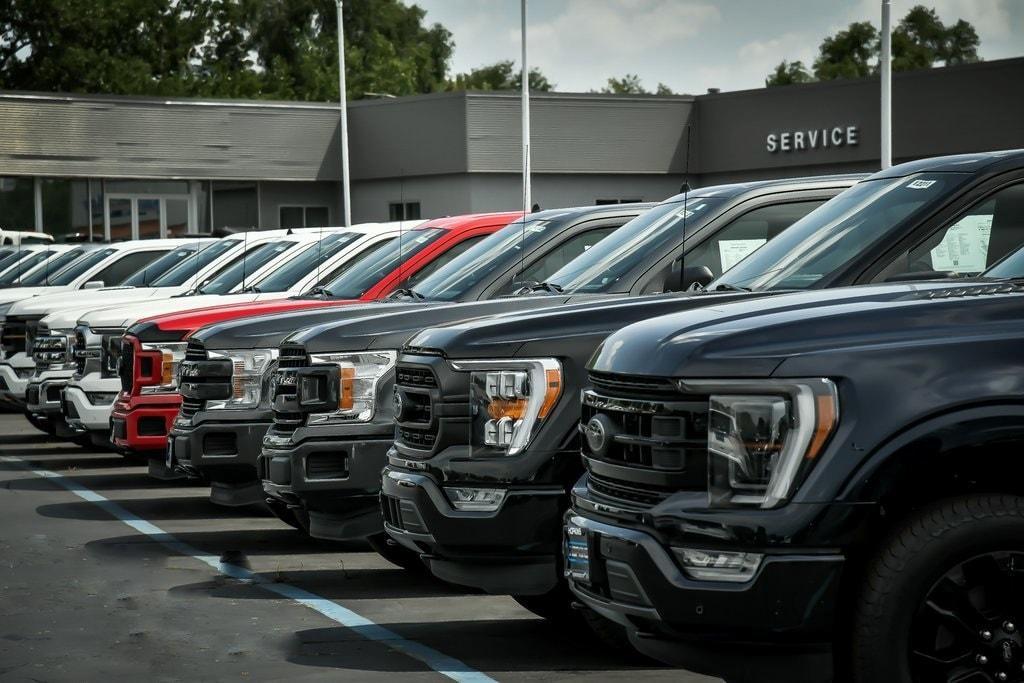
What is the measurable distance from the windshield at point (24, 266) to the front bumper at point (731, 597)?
21757 millimetres

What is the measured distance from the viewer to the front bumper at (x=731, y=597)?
4.92 meters

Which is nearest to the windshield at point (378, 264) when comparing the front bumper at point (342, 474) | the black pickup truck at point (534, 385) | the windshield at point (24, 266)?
the front bumper at point (342, 474)

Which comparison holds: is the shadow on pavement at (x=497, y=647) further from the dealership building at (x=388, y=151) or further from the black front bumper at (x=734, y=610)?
the dealership building at (x=388, y=151)

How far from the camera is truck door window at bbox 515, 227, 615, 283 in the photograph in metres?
10.8

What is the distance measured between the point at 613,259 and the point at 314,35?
8001 cm

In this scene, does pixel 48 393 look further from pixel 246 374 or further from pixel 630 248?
pixel 630 248

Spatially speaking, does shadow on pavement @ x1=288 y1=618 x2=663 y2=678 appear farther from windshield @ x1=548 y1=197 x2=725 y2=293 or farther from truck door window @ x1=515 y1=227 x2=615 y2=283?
truck door window @ x1=515 y1=227 x2=615 y2=283

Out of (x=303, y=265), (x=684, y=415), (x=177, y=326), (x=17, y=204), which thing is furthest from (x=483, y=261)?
(x=17, y=204)

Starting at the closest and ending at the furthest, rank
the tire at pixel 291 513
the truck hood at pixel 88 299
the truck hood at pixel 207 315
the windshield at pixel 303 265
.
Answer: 1. the tire at pixel 291 513
2. the truck hood at pixel 207 315
3. the windshield at pixel 303 265
4. the truck hood at pixel 88 299

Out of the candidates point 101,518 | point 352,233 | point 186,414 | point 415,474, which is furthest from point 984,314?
point 352,233

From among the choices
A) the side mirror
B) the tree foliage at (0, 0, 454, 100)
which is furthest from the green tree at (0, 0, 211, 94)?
the side mirror

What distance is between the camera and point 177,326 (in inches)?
497

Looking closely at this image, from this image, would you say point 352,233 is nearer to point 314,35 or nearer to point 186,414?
point 186,414

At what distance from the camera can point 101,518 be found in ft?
40.1
